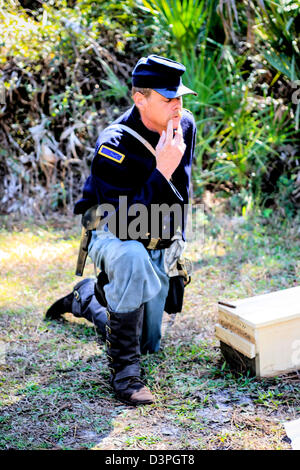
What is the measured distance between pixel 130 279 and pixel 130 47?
155 inches

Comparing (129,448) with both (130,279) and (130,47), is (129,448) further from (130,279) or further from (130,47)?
(130,47)

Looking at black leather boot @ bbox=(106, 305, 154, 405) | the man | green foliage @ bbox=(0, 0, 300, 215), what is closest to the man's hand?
the man

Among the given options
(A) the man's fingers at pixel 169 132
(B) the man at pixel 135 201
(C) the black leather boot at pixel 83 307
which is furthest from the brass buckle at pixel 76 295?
(A) the man's fingers at pixel 169 132

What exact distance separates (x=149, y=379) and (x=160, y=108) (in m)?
1.28

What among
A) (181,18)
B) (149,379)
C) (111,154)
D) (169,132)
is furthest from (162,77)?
(181,18)

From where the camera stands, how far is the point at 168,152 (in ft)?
8.18

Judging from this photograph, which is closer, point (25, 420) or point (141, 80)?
point (25, 420)

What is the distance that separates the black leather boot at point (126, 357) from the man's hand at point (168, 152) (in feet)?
2.11

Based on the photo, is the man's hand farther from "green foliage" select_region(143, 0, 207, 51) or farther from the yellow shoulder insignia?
"green foliage" select_region(143, 0, 207, 51)

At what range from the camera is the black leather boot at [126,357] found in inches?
96.0

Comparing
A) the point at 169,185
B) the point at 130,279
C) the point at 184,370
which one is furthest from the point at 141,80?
the point at 184,370

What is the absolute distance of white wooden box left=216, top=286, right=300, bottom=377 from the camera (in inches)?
96.2

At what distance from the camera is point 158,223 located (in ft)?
8.61

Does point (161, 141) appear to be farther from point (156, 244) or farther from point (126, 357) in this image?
point (126, 357)
